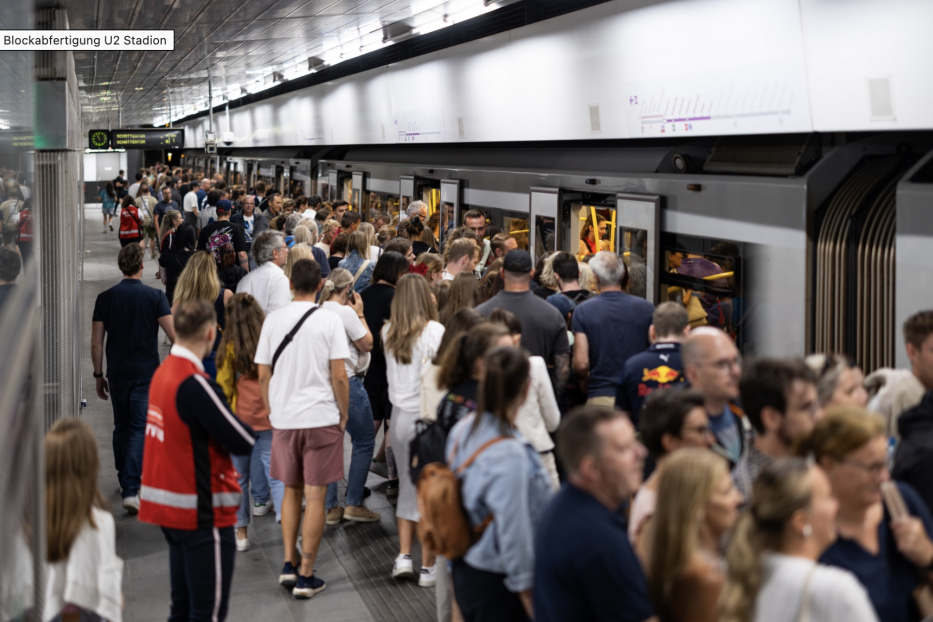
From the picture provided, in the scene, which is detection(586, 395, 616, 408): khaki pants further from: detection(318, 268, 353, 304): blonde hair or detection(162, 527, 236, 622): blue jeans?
detection(162, 527, 236, 622): blue jeans

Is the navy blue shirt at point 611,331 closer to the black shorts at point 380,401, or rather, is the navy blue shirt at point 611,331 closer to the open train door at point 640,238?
the open train door at point 640,238

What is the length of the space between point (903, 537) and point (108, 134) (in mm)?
30129

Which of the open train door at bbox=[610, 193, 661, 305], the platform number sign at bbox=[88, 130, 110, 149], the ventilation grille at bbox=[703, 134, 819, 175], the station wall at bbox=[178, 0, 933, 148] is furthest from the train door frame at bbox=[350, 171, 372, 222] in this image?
the platform number sign at bbox=[88, 130, 110, 149]

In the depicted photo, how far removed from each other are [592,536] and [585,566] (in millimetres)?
75

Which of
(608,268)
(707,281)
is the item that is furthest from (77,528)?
(707,281)

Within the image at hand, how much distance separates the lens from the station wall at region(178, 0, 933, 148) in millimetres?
4434

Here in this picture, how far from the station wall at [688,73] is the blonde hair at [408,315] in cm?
220

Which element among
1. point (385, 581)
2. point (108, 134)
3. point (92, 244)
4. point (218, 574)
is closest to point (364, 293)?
point (385, 581)

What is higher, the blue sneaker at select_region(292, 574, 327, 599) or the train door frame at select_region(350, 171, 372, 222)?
the train door frame at select_region(350, 171, 372, 222)

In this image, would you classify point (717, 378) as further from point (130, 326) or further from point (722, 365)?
point (130, 326)

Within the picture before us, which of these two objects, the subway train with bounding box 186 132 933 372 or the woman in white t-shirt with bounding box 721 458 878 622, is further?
the subway train with bounding box 186 132 933 372

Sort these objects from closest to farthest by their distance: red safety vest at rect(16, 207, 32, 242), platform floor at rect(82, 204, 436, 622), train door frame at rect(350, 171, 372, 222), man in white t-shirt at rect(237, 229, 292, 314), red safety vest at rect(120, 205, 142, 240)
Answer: red safety vest at rect(16, 207, 32, 242) < platform floor at rect(82, 204, 436, 622) < man in white t-shirt at rect(237, 229, 292, 314) < train door frame at rect(350, 171, 372, 222) < red safety vest at rect(120, 205, 142, 240)

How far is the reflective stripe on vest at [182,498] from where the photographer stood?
12.0 ft

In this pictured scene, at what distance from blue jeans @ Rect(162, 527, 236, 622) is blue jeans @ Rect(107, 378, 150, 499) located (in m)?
2.62
